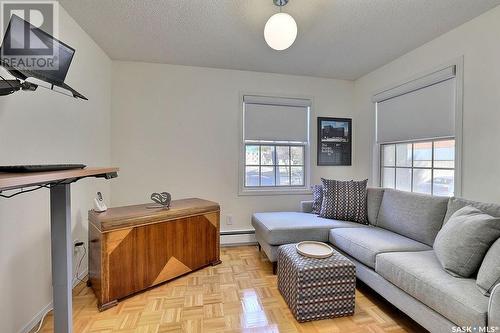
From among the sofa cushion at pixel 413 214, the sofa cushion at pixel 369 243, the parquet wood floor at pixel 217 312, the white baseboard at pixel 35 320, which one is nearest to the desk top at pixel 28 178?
the parquet wood floor at pixel 217 312

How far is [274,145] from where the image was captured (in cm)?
352

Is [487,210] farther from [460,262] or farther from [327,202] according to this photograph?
[327,202]

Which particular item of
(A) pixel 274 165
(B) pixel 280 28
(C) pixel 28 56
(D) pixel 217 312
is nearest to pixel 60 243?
(C) pixel 28 56

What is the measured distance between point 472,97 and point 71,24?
363 cm

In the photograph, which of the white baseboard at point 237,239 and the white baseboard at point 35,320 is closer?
the white baseboard at point 35,320

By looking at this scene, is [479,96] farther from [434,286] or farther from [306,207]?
[306,207]

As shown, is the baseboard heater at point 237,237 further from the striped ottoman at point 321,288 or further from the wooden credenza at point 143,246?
the striped ottoman at point 321,288

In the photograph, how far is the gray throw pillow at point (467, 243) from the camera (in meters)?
1.43

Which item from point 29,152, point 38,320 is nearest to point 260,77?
point 29,152

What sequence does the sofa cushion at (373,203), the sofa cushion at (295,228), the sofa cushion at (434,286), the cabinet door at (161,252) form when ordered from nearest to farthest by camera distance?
the sofa cushion at (434,286) < the cabinet door at (161,252) < the sofa cushion at (295,228) < the sofa cushion at (373,203)

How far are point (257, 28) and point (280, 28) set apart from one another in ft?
2.02

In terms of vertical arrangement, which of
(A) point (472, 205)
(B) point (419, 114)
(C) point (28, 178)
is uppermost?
(B) point (419, 114)

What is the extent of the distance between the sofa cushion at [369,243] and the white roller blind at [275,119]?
5.12 ft

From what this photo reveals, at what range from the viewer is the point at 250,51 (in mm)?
2754
